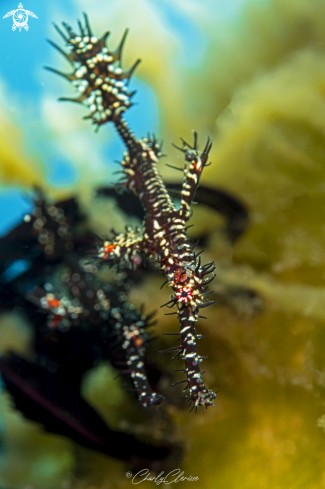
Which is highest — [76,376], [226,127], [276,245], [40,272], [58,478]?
[226,127]

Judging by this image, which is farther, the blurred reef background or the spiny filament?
the blurred reef background

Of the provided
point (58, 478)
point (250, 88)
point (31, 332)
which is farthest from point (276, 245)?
point (58, 478)

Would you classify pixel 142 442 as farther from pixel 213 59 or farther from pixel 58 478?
pixel 213 59

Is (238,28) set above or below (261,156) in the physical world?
above

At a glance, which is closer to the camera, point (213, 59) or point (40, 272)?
point (213, 59)

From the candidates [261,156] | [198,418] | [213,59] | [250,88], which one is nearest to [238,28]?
[213,59]

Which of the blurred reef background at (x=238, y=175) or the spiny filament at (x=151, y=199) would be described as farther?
the blurred reef background at (x=238, y=175)

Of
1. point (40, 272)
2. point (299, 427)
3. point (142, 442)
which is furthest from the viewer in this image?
point (40, 272)

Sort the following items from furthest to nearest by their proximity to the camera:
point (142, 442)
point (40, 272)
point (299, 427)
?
point (40, 272) → point (142, 442) → point (299, 427)
